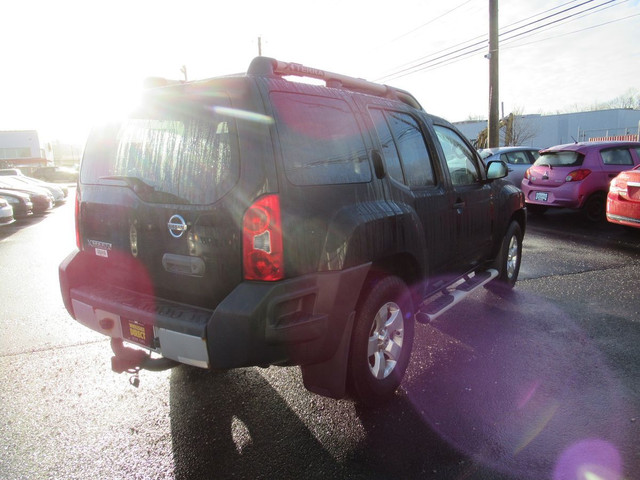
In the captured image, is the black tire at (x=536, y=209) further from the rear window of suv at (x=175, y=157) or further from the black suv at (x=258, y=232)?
the rear window of suv at (x=175, y=157)

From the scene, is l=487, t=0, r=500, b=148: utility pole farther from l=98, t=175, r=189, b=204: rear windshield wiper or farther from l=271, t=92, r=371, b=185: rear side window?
l=98, t=175, r=189, b=204: rear windshield wiper

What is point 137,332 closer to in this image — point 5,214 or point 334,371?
point 334,371

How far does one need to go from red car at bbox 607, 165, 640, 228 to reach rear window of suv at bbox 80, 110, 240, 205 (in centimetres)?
712

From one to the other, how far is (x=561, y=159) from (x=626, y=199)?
3.05 meters

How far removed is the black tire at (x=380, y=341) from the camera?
278cm

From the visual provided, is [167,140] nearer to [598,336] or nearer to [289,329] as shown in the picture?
[289,329]

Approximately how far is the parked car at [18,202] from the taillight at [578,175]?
1434 cm

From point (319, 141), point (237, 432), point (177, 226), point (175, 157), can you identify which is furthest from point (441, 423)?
point (175, 157)

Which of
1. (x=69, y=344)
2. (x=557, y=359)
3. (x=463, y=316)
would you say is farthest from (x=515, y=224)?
(x=69, y=344)

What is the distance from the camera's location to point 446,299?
3.95 m

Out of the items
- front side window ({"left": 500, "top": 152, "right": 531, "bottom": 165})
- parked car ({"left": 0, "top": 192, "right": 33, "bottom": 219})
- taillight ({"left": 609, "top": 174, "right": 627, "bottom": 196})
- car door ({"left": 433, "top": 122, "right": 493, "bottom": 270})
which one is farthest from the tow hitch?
parked car ({"left": 0, "top": 192, "right": 33, "bottom": 219})

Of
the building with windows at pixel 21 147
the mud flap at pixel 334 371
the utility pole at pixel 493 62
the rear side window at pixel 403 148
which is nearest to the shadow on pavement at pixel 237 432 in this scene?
the mud flap at pixel 334 371

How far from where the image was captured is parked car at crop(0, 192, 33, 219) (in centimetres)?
1329

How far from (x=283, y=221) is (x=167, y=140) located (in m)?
0.88
